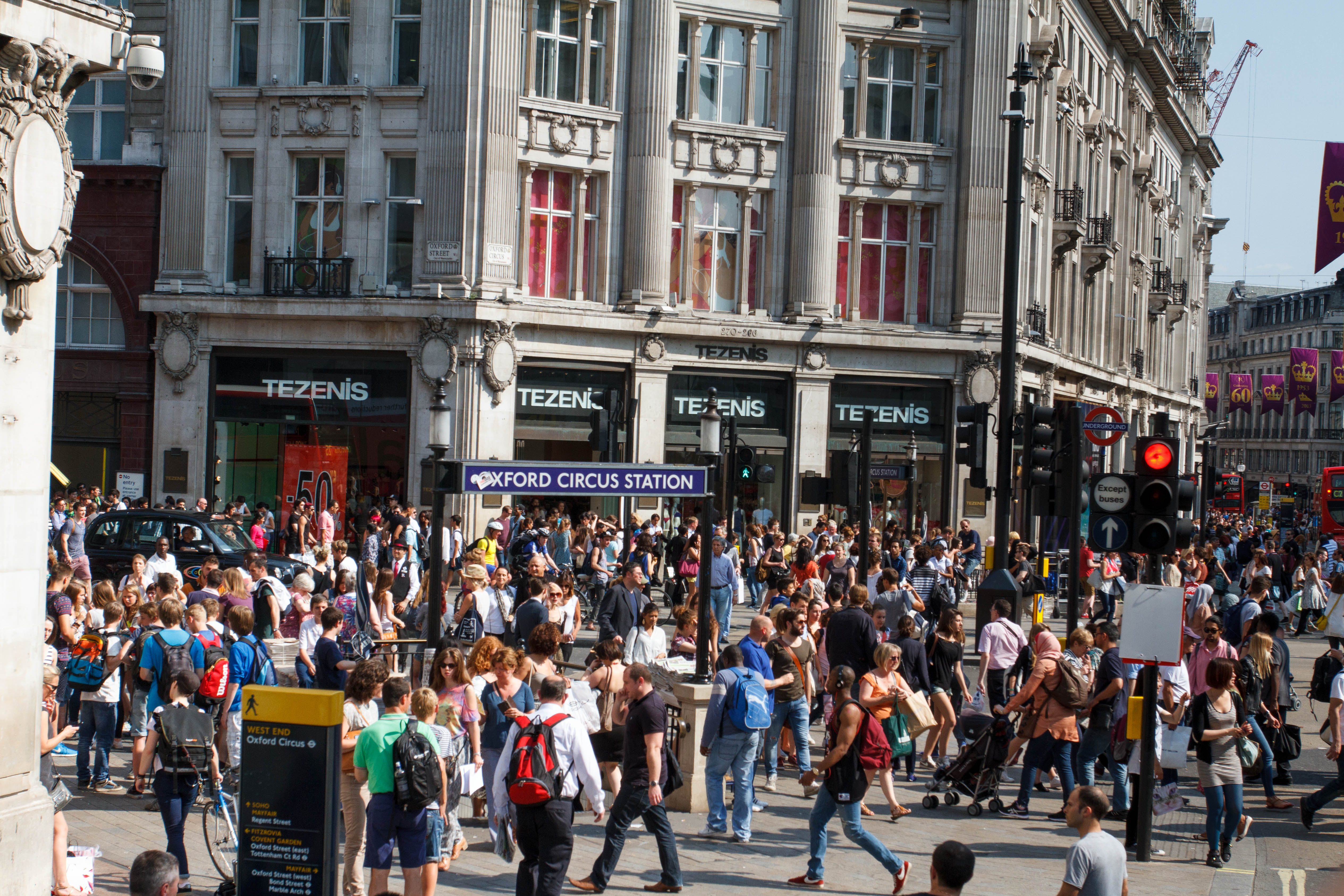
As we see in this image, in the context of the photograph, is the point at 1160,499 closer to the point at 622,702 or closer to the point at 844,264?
the point at 622,702

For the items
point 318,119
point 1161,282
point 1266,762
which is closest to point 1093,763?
point 1266,762

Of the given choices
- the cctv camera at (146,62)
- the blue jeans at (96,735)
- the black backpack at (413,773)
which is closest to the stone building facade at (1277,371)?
the cctv camera at (146,62)

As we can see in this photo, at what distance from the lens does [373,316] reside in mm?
32500

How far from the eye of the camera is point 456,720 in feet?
33.6

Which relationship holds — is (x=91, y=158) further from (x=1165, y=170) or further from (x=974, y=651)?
(x=1165, y=170)

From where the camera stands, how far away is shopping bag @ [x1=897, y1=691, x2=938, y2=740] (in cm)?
1247

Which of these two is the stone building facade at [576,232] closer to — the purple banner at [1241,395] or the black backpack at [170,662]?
the black backpack at [170,662]

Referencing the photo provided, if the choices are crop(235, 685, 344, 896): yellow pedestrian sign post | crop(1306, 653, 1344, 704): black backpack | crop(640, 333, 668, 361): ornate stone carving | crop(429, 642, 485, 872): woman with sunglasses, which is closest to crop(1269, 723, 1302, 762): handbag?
crop(1306, 653, 1344, 704): black backpack

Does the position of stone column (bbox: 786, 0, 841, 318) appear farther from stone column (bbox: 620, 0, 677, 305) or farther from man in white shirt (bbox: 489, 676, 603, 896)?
man in white shirt (bbox: 489, 676, 603, 896)

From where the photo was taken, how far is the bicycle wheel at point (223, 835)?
9.61 m

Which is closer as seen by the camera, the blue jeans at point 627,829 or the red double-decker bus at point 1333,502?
the blue jeans at point 627,829

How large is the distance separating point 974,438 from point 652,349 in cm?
1550

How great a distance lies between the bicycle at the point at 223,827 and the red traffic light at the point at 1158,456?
24.4ft

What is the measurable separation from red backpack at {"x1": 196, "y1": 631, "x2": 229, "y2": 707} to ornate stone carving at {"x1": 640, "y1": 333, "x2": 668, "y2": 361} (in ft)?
76.7
